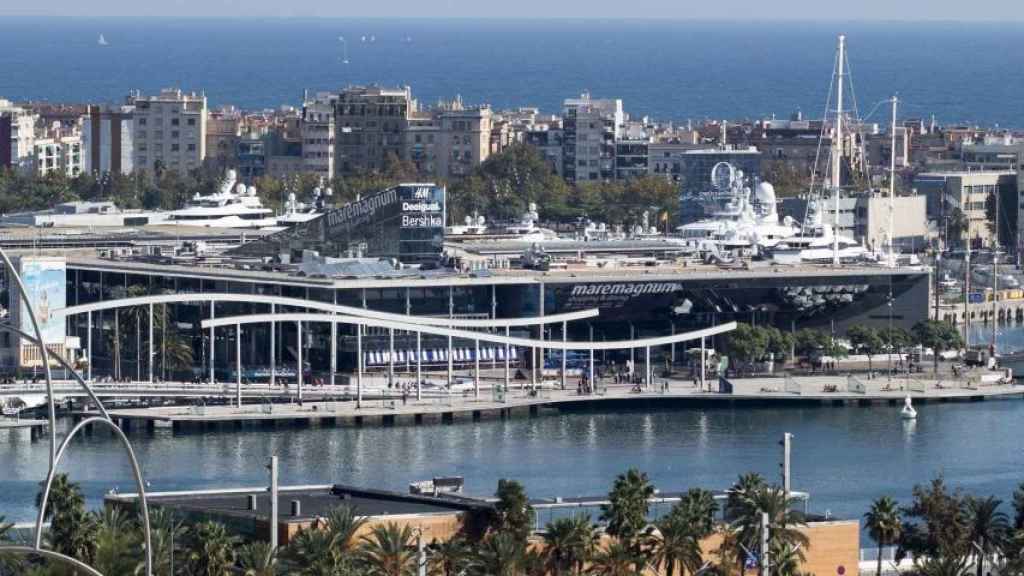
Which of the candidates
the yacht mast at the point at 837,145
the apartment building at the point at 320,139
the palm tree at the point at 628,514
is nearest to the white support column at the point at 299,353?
the yacht mast at the point at 837,145

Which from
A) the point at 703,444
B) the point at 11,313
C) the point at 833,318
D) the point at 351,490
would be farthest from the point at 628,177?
the point at 351,490

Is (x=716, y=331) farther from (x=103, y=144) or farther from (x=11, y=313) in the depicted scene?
(x=103, y=144)

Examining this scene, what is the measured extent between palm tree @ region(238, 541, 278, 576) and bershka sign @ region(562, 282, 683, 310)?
124 feet

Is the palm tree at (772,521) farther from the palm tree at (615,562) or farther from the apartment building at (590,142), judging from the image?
the apartment building at (590,142)

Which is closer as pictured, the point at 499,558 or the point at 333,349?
the point at 499,558

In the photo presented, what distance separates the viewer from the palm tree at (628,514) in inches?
1539

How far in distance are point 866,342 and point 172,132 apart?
4448 centimetres

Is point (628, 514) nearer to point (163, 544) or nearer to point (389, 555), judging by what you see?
point (389, 555)

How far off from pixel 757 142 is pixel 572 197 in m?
12.9

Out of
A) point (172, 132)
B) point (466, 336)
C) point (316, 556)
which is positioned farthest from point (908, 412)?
point (172, 132)

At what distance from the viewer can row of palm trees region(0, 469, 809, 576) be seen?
119 feet

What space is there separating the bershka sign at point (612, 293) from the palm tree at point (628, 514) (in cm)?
3383

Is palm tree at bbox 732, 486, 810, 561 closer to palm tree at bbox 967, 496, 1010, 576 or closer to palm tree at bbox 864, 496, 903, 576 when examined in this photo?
palm tree at bbox 864, 496, 903, 576

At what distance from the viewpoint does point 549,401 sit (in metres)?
66.2
